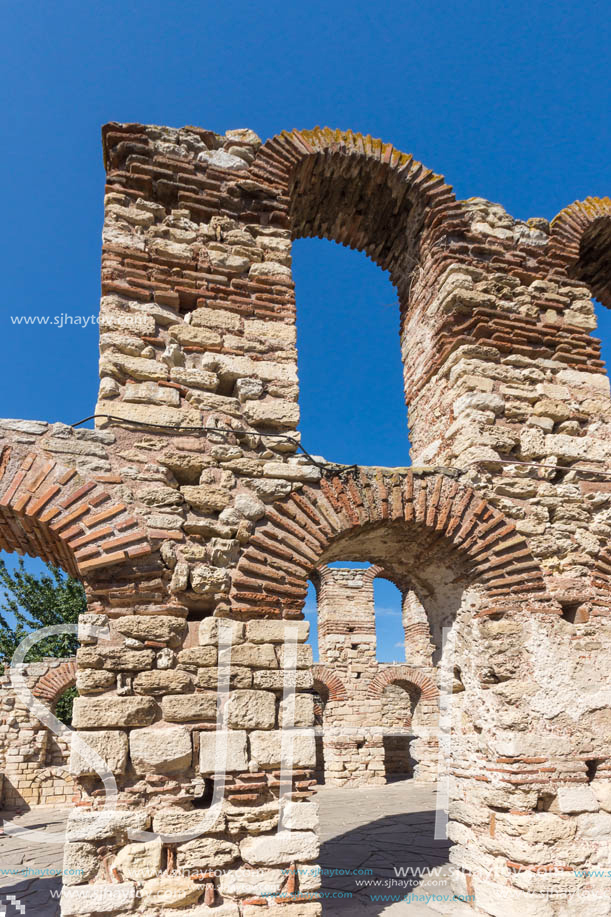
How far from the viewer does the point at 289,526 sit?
367 cm

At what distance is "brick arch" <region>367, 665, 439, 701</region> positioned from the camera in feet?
36.4

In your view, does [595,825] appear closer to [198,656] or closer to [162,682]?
[198,656]

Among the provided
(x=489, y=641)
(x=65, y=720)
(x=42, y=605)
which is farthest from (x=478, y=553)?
(x=42, y=605)

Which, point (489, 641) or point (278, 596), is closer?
point (278, 596)

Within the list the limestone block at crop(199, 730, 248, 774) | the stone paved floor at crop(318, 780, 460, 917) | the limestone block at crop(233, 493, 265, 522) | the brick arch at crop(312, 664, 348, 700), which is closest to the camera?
the limestone block at crop(199, 730, 248, 774)

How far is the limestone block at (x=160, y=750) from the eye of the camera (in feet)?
9.73

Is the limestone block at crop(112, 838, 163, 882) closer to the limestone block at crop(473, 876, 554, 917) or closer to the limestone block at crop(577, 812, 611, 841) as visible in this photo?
the limestone block at crop(473, 876, 554, 917)

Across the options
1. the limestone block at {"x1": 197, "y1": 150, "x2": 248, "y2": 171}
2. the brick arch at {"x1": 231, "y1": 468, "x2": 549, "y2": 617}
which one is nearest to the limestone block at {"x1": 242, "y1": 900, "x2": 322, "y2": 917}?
the brick arch at {"x1": 231, "y1": 468, "x2": 549, "y2": 617}

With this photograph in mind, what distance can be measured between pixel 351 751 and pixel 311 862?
304 inches

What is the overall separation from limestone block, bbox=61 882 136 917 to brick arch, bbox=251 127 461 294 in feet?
15.2

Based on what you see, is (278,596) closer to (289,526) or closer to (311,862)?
(289,526)

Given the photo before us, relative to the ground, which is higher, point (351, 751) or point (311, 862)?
point (311, 862)

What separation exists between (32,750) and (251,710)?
30.4 ft

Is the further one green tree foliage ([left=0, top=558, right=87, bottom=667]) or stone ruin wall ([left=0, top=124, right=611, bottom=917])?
green tree foliage ([left=0, top=558, right=87, bottom=667])
